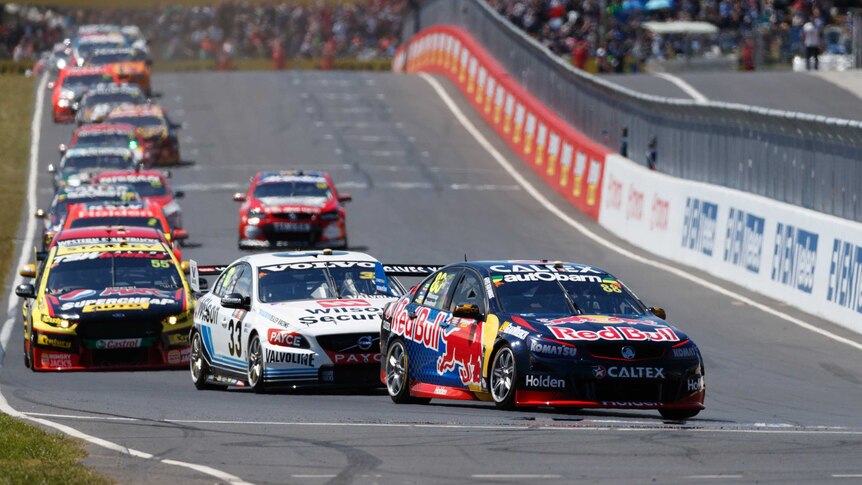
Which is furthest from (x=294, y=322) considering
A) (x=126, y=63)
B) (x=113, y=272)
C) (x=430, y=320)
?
(x=126, y=63)

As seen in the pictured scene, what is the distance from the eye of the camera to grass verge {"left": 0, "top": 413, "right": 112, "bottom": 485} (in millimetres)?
9812

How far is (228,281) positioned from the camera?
1762 cm

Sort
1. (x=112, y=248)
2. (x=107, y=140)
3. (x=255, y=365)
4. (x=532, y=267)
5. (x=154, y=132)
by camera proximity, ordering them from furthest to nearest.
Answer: (x=154, y=132), (x=107, y=140), (x=112, y=248), (x=255, y=365), (x=532, y=267)

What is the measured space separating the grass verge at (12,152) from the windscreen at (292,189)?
4.65 metres

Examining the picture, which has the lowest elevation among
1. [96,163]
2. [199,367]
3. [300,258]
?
[96,163]

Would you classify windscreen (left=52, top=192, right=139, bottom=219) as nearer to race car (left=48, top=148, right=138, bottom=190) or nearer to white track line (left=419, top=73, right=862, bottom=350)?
race car (left=48, top=148, right=138, bottom=190)

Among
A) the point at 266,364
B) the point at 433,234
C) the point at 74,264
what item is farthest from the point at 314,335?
the point at 433,234

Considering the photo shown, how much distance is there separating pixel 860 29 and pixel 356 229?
23370mm

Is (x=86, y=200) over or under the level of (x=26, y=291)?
under

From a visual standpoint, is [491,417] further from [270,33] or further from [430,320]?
[270,33]

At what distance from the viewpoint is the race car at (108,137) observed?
42.3 metres

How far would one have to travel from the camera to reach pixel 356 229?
34.7 metres

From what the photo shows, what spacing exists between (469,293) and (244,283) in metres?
3.63

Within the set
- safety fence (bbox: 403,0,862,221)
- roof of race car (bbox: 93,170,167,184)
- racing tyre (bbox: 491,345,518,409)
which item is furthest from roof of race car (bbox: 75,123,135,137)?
racing tyre (bbox: 491,345,518,409)
